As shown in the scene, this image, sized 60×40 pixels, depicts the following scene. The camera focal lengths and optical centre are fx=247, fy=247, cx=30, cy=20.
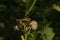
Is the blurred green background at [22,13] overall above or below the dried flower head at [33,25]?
above

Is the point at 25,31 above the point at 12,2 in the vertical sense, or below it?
below

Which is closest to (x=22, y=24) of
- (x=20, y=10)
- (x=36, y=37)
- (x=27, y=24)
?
(x=27, y=24)

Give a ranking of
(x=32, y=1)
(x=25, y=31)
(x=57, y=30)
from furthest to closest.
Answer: (x=57, y=30) < (x=32, y=1) < (x=25, y=31)

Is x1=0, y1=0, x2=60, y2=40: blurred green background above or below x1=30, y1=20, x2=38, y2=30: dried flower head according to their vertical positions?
above

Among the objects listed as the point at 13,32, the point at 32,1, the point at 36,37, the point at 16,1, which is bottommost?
the point at 36,37

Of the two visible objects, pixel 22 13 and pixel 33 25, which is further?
pixel 22 13

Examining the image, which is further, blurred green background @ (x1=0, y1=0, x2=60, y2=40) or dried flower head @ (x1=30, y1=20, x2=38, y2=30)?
blurred green background @ (x1=0, y1=0, x2=60, y2=40)

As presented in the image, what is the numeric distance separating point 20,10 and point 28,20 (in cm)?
34

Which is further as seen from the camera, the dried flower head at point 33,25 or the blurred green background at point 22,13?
the blurred green background at point 22,13

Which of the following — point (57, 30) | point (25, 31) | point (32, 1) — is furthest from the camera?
point (57, 30)

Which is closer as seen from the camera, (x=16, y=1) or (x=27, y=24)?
(x=27, y=24)

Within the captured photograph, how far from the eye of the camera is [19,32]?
1.83 m

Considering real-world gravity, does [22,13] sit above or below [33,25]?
above

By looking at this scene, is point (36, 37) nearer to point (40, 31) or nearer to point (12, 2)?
point (40, 31)
